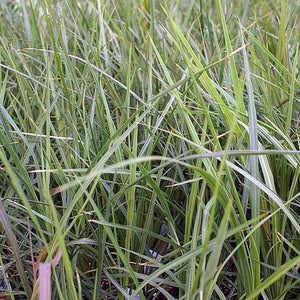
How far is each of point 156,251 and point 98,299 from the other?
17cm

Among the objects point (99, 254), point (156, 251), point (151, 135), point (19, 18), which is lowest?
point (156, 251)

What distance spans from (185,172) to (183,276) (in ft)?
0.84

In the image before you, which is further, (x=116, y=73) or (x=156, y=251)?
(x=116, y=73)

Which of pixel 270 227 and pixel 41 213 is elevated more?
pixel 41 213

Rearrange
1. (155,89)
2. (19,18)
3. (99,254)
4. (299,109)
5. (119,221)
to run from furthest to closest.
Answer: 1. (19,18)
2. (155,89)
3. (299,109)
4. (119,221)
5. (99,254)

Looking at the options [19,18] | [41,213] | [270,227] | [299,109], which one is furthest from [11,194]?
[19,18]

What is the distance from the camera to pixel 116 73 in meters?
1.37

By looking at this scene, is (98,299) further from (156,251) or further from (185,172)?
(185,172)

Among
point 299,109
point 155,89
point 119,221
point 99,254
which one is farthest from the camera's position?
point 155,89

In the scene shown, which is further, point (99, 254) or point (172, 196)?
point (172, 196)

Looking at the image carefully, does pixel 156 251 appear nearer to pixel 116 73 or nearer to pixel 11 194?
pixel 11 194

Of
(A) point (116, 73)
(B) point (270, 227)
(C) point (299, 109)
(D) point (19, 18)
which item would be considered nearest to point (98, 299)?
(B) point (270, 227)

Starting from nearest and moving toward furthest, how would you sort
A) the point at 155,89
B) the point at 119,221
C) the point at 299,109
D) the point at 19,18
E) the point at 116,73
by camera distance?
the point at 119,221 < the point at 299,109 < the point at 155,89 < the point at 116,73 < the point at 19,18

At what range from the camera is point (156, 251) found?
3.06 ft
